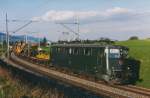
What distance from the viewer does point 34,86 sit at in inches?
791

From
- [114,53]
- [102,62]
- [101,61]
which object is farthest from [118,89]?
[101,61]

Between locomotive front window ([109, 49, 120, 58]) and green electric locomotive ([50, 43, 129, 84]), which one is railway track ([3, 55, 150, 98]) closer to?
green electric locomotive ([50, 43, 129, 84])

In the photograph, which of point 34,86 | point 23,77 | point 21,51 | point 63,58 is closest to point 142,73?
point 63,58

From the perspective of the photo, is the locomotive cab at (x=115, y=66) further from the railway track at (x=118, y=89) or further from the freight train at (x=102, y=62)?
the railway track at (x=118, y=89)

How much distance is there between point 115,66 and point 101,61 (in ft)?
4.55

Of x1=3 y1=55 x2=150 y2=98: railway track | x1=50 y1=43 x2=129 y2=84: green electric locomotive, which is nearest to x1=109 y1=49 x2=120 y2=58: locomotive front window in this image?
x1=50 y1=43 x2=129 y2=84: green electric locomotive

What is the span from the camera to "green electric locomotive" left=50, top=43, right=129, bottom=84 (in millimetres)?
31984

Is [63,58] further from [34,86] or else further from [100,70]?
[34,86]

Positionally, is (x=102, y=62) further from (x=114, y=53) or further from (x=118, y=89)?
(x=118, y=89)

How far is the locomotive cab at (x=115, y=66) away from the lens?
3192cm

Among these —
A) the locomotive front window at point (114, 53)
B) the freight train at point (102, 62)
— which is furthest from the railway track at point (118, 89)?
the locomotive front window at point (114, 53)

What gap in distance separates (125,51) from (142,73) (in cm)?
447

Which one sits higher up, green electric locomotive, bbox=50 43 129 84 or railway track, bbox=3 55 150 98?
green electric locomotive, bbox=50 43 129 84

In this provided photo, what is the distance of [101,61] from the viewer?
32.9m
